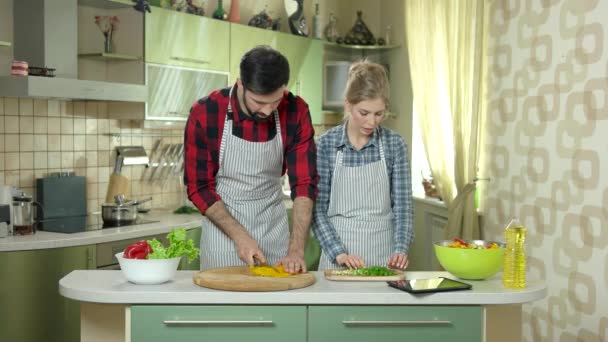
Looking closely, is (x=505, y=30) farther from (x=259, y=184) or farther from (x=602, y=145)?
(x=259, y=184)

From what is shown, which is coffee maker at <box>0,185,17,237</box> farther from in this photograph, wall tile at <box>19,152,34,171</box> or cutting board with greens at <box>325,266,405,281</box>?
cutting board with greens at <box>325,266,405,281</box>

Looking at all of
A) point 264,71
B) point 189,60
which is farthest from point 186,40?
point 264,71

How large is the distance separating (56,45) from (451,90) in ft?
7.97

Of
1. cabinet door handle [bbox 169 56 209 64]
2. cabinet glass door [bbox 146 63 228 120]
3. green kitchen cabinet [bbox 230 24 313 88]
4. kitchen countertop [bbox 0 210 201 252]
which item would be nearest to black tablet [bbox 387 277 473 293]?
kitchen countertop [bbox 0 210 201 252]

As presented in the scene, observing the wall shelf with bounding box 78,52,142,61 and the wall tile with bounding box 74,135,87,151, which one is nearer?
the wall shelf with bounding box 78,52,142,61

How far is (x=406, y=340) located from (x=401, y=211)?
2.32 ft

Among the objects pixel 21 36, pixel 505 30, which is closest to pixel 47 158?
pixel 21 36

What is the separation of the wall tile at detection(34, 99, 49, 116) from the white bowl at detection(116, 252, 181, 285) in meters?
2.23

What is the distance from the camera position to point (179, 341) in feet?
7.07

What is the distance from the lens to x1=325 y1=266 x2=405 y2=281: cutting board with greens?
93.0 inches

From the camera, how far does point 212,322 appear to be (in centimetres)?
214

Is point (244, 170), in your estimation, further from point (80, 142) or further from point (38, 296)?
point (80, 142)

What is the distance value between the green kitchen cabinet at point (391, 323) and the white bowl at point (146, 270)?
46 cm

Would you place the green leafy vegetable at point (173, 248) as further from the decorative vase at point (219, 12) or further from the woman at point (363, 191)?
the decorative vase at point (219, 12)
